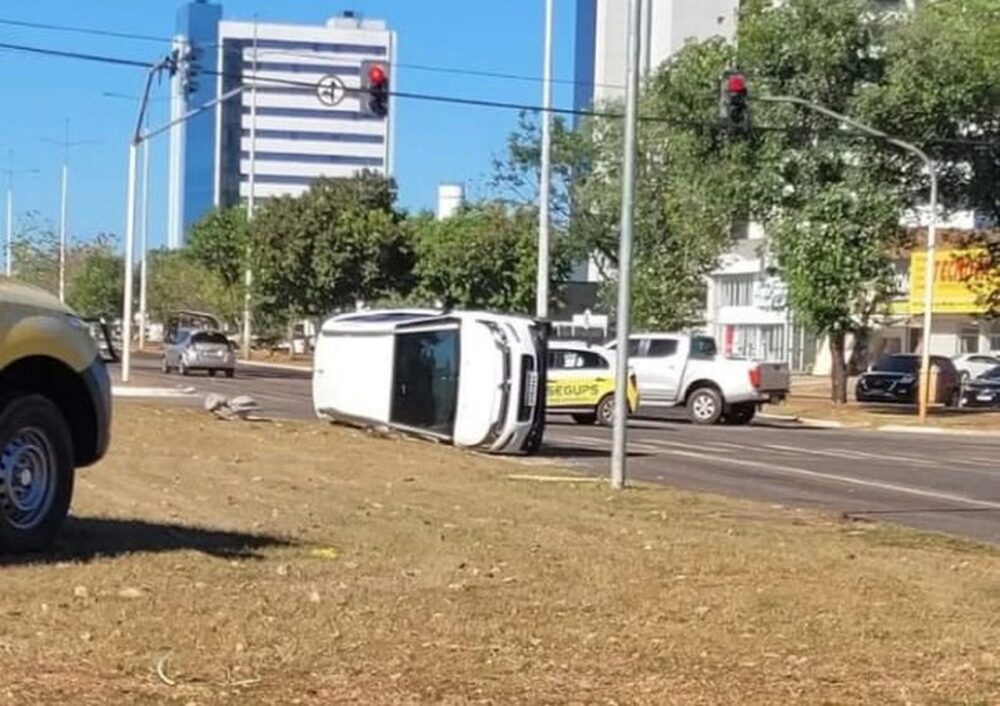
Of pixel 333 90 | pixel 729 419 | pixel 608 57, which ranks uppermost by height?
pixel 608 57

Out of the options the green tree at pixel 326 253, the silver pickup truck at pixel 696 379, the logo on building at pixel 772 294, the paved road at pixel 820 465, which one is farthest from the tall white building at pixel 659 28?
the paved road at pixel 820 465

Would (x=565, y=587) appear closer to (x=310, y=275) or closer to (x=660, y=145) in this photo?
(x=660, y=145)

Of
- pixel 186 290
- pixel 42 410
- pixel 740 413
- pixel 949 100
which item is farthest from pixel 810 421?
pixel 186 290

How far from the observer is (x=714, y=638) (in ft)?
26.6

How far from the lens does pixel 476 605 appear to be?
8812mm

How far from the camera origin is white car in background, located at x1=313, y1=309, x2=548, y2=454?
23562 millimetres

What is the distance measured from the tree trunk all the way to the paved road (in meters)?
8.49

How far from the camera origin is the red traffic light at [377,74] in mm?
28750

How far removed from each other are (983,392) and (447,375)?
33.6 meters

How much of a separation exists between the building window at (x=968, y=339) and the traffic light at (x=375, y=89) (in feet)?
190

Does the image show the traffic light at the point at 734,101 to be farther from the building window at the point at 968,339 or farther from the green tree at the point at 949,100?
the building window at the point at 968,339

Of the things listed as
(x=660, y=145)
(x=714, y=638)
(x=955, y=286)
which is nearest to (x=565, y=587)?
(x=714, y=638)

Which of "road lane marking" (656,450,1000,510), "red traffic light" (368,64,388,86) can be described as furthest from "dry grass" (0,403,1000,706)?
"red traffic light" (368,64,388,86)

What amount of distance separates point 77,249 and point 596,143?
55.2 metres
